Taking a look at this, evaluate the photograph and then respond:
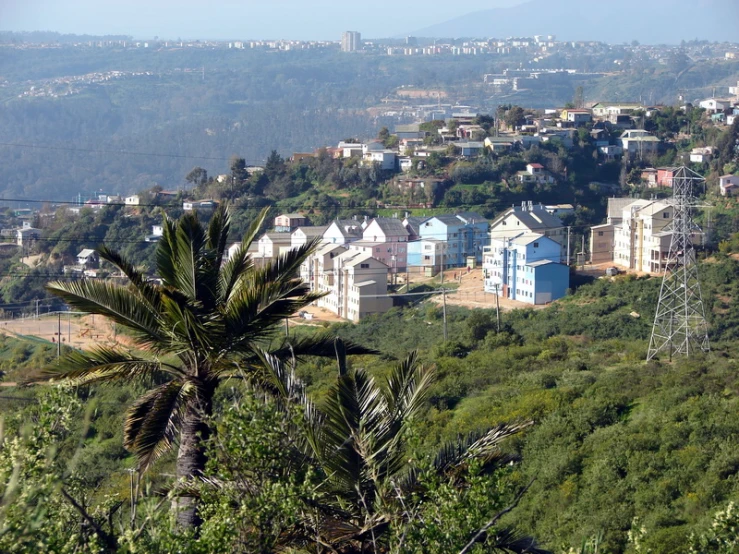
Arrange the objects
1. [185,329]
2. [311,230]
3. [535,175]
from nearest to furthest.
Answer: [185,329] < [311,230] < [535,175]

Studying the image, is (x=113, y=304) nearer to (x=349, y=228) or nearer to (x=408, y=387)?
(x=408, y=387)

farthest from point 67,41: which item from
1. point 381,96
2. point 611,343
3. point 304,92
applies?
point 611,343

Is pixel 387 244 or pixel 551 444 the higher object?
pixel 551 444

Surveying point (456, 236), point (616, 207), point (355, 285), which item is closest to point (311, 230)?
point (456, 236)

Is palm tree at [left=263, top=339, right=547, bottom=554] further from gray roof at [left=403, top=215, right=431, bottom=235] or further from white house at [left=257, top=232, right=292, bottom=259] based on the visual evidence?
gray roof at [left=403, top=215, right=431, bottom=235]

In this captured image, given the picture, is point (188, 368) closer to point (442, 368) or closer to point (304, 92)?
point (442, 368)

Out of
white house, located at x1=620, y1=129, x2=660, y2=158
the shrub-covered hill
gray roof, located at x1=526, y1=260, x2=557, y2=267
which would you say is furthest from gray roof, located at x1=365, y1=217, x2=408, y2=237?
white house, located at x1=620, y1=129, x2=660, y2=158
